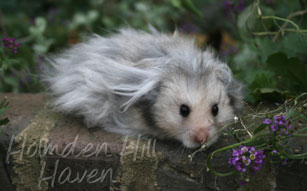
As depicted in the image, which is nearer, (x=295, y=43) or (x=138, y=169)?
(x=138, y=169)

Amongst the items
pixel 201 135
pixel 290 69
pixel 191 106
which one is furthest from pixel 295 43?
pixel 201 135

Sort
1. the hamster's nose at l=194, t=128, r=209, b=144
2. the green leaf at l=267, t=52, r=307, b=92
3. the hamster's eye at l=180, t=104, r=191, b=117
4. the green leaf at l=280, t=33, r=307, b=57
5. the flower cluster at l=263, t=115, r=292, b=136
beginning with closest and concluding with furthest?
the flower cluster at l=263, t=115, r=292, b=136, the hamster's nose at l=194, t=128, r=209, b=144, the hamster's eye at l=180, t=104, r=191, b=117, the green leaf at l=267, t=52, r=307, b=92, the green leaf at l=280, t=33, r=307, b=57

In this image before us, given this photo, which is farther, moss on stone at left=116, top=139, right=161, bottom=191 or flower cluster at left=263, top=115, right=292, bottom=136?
moss on stone at left=116, top=139, right=161, bottom=191

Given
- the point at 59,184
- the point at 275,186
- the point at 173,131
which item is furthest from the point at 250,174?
the point at 59,184

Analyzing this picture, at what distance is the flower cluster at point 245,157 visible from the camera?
2.74 metres

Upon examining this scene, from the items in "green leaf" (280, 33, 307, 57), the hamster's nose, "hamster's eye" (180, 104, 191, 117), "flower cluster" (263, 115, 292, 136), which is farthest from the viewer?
"green leaf" (280, 33, 307, 57)

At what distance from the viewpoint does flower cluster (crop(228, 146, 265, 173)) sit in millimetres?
2742

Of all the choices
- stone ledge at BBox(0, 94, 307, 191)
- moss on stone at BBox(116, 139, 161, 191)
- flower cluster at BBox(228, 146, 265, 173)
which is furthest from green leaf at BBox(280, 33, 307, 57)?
moss on stone at BBox(116, 139, 161, 191)

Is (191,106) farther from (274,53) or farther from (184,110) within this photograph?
(274,53)

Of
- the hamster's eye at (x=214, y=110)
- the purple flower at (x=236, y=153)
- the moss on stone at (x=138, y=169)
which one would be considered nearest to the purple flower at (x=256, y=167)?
the purple flower at (x=236, y=153)

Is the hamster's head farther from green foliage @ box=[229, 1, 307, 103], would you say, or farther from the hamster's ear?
green foliage @ box=[229, 1, 307, 103]

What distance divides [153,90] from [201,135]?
0.53m

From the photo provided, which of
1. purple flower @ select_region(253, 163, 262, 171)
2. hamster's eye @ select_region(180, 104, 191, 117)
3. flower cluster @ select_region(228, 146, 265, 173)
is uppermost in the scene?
hamster's eye @ select_region(180, 104, 191, 117)

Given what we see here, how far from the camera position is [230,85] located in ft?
11.4
